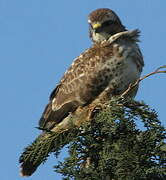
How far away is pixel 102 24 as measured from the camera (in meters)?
7.57

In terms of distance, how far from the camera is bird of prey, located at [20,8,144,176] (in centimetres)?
664

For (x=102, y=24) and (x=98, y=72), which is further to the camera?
(x=102, y=24)

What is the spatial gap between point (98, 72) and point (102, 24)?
110cm

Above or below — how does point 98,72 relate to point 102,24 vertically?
below

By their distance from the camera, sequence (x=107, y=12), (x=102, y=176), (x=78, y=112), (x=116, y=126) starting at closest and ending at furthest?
(x=102, y=176) → (x=116, y=126) → (x=78, y=112) → (x=107, y=12)

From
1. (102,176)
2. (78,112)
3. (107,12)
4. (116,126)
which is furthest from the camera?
(107,12)

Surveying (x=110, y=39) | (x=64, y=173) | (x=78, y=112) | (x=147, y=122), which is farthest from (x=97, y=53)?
(x=64, y=173)

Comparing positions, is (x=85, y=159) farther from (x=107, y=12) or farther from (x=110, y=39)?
(x=107, y=12)

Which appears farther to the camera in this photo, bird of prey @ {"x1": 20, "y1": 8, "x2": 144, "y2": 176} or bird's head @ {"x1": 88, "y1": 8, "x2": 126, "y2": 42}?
bird's head @ {"x1": 88, "y1": 8, "x2": 126, "y2": 42}

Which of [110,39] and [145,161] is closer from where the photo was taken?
[145,161]

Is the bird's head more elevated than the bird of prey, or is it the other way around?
the bird's head

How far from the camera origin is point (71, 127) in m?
4.70

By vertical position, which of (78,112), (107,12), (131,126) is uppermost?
(107,12)

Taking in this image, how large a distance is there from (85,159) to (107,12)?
368 cm
